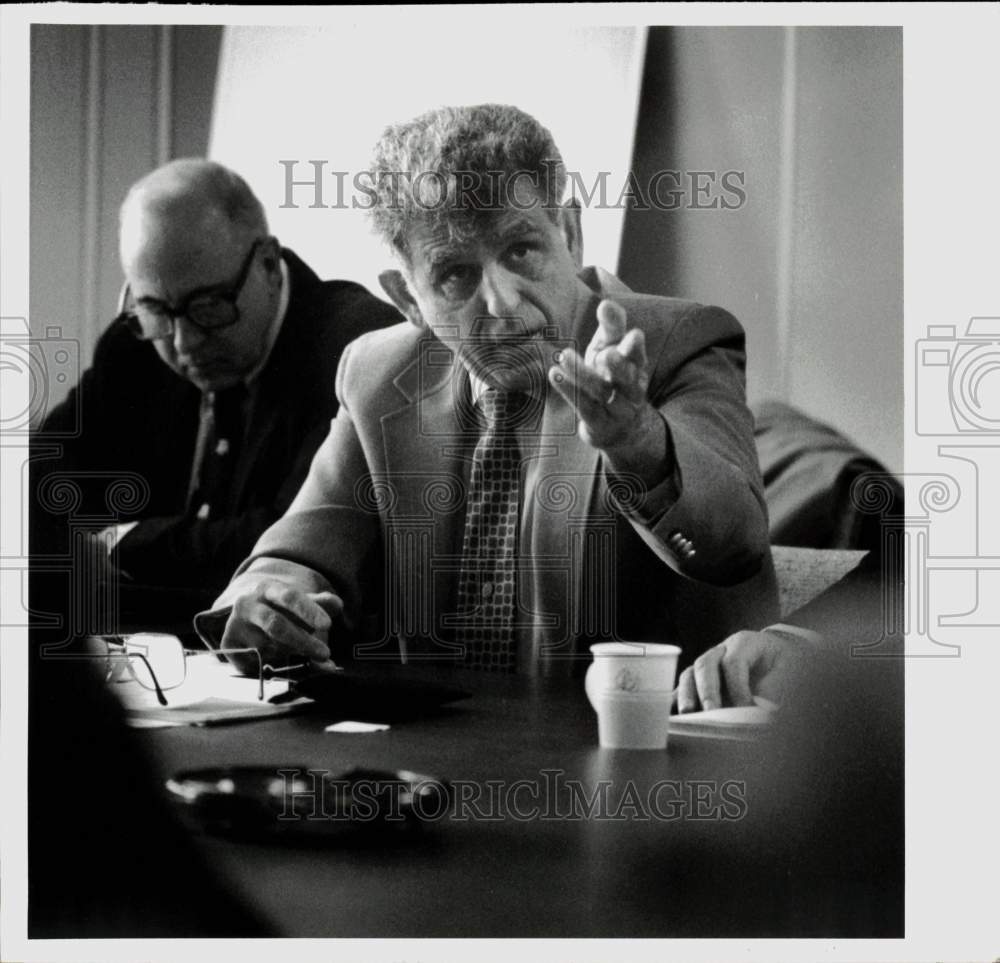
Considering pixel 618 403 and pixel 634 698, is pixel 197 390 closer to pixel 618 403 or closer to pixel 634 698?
pixel 618 403

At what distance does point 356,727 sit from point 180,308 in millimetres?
789

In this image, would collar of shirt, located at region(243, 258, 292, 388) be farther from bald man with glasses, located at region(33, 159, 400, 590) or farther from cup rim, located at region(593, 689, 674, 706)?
cup rim, located at region(593, 689, 674, 706)

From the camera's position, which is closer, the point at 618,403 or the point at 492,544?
the point at 618,403

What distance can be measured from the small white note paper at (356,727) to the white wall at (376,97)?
29.6 inches

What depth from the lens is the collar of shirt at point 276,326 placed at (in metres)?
2.41

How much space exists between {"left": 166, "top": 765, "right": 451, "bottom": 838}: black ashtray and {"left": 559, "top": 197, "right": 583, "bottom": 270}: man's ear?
0.93m

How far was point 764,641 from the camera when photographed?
2.36 meters

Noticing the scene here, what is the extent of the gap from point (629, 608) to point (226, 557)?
71cm

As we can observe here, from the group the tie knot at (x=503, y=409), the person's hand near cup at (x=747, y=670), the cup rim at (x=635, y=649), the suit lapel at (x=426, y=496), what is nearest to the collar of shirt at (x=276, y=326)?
the suit lapel at (x=426, y=496)

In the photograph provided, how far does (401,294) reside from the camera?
7.84 feet

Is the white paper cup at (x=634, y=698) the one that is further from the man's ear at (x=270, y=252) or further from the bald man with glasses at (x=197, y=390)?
the man's ear at (x=270, y=252)

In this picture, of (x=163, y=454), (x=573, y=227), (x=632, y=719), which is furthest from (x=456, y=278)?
(x=632, y=719)

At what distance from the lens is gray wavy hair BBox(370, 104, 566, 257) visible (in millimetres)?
2371
